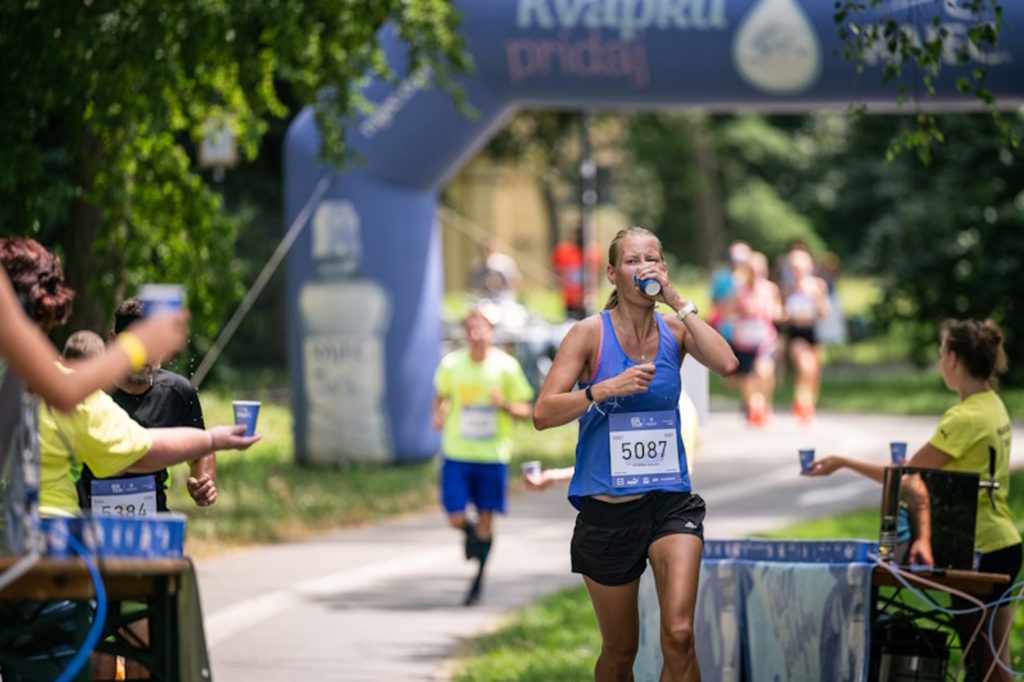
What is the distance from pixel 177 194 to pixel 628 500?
28.4ft

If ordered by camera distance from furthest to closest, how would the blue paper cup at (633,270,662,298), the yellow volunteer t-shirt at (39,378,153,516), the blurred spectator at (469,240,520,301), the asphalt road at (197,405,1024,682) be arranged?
the blurred spectator at (469,240,520,301)
the asphalt road at (197,405,1024,682)
the blue paper cup at (633,270,662,298)
the yellow volunteer t-shirt at (39,378,153,516)

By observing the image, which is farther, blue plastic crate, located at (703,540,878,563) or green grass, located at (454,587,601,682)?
green grass, located at (454,587,601,682)

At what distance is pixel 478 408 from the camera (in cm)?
1149

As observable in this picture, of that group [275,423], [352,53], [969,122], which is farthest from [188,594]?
[969,122]

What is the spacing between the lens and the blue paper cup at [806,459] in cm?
696

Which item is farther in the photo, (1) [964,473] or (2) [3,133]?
(2) [3,133]

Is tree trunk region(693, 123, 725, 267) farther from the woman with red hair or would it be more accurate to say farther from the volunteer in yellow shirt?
the woman with red hair

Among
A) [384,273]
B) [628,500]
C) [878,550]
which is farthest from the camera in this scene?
[384,273]

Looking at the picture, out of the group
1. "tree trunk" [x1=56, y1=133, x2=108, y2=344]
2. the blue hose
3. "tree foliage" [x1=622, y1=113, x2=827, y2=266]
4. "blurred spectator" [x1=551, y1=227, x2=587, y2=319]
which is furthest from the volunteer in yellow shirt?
"tree foliage" [x1=622, y1=113, x2=827, y2=266]

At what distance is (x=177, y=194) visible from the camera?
47.1 ft

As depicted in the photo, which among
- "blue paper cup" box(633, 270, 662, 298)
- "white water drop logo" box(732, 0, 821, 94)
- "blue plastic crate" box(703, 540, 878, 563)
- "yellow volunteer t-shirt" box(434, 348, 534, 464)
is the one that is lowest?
"blue plastic crate" box(703, 540, 878, 563)

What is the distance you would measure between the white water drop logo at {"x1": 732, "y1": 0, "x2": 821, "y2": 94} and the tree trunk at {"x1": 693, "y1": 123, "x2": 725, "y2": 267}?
28484mm

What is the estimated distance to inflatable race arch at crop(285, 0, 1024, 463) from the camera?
14.0 metres

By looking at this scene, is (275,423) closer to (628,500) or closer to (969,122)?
(969,122)
